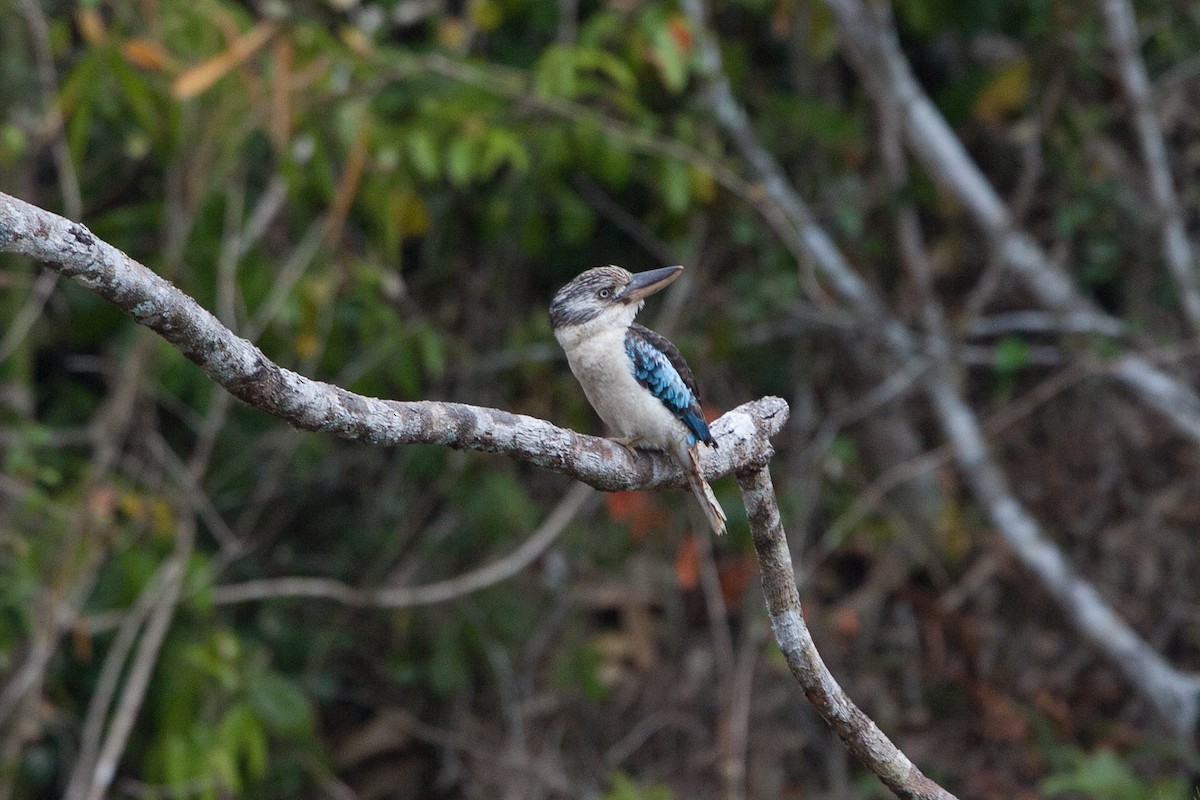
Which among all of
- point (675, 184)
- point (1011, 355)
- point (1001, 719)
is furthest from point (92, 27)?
point (1001, 719)

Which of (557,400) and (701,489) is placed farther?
(557,400)

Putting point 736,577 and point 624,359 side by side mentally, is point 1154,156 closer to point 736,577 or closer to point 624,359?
point 736,577

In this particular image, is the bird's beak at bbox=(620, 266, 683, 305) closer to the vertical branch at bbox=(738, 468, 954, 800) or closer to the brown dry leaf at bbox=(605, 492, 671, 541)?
the vertical branch at bbox=(738, 468, 954, 800)

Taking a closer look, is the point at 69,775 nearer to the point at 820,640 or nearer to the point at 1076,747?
the point at 820,640

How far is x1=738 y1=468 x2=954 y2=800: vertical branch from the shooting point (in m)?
2.92

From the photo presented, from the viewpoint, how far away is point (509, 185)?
6.68m

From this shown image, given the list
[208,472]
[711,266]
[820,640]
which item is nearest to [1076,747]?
[820,640]

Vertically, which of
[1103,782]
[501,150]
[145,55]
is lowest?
[1103,782]

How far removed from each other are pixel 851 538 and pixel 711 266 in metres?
1.63

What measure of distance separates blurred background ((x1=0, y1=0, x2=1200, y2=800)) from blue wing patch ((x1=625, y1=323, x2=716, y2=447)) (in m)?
2.16

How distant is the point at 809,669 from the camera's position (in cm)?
294

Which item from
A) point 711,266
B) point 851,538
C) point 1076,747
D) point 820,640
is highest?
point 711,266

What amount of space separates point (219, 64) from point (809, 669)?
391 cm

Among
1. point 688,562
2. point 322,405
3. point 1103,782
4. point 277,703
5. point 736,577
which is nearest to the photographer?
point 322,405
